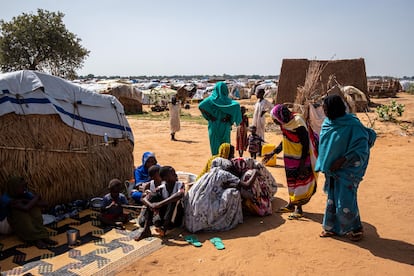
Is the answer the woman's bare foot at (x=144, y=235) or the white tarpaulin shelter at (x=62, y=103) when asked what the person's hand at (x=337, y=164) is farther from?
the white tarpaulin shelter at (x=62, y=103)

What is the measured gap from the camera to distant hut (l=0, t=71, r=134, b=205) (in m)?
4.45

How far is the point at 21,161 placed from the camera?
4461 millimetres

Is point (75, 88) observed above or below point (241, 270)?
above

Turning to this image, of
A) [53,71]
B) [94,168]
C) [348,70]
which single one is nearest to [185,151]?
[94,168]

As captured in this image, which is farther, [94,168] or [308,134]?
[94,168]

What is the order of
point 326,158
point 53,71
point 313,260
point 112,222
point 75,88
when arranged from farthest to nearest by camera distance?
point 53,71
point 75,88
point 112,222
point 326,158
point 313,260

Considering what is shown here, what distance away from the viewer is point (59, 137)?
16.0ft

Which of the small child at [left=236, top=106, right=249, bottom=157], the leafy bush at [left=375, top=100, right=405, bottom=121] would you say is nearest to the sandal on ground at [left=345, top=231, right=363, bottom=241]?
the small child at [left=236, top=106, right=249, bottom=157]

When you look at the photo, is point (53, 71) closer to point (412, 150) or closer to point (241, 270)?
point (412, 150)

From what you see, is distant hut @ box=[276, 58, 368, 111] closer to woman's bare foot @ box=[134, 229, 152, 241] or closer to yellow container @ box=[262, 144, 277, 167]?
yellow container @ box=[262, 144, 277, 167]

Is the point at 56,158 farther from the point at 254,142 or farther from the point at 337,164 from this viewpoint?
the point at 254,142

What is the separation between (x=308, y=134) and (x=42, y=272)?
→ 336 centimetres

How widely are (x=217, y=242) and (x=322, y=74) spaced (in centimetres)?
1238

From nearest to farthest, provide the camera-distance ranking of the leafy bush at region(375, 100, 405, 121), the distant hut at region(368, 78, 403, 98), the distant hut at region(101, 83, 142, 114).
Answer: the leafy bush at region(375, 100, 405, 121) → the distant hut at region(101, 83, 142, 114) → the distant hut at region(368, 78, 403, 98)
